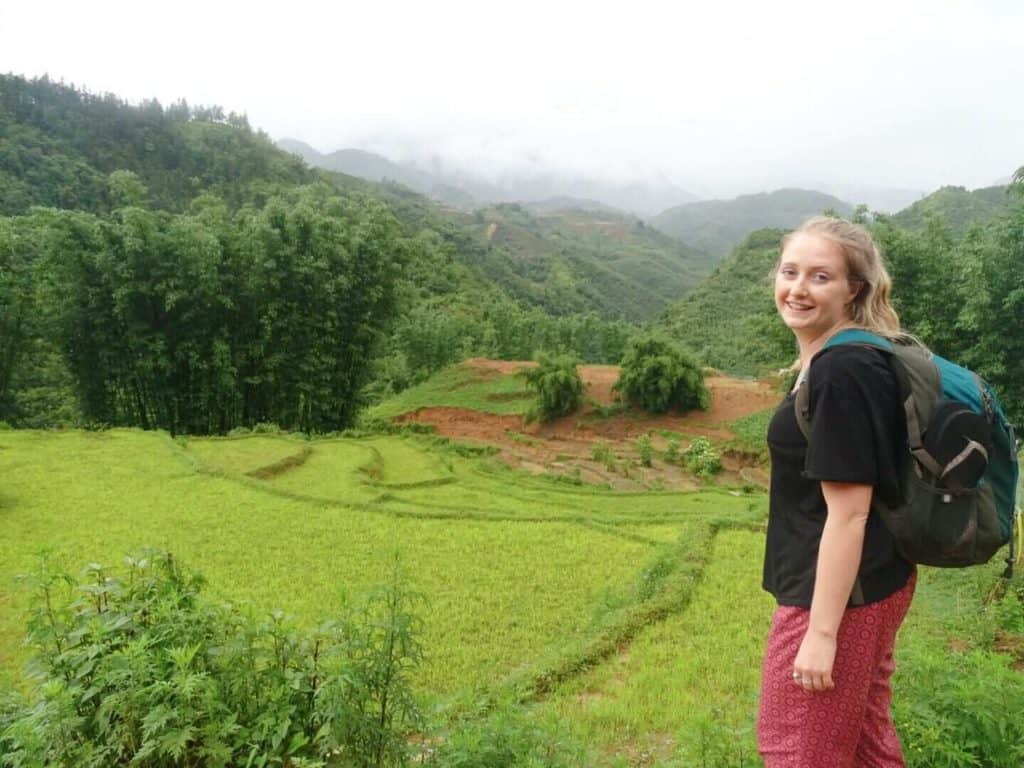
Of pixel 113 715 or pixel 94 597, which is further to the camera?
pixel 94 597

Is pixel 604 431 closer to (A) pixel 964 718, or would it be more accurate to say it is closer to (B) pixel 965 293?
(B) pixel 965 293

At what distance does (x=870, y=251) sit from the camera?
1.87 m

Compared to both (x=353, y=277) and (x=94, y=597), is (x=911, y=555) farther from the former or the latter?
(x=353, y=277)

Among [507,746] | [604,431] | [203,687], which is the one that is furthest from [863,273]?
[604,431]

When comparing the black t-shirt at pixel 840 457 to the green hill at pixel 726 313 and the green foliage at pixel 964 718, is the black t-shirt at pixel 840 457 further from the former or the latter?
the green hill at pixel 726 313

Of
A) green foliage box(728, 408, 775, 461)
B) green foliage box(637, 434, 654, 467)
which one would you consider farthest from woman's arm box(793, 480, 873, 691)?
green foliage box(728, 408, 775, 461)

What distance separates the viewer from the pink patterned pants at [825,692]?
1.77 meters

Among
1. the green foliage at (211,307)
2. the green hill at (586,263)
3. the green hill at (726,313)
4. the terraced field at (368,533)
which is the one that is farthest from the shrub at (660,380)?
the green hill at (586,263)

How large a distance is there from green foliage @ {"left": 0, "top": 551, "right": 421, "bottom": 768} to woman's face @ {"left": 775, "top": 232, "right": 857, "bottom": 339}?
1795 mm

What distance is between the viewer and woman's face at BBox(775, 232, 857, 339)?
186cm

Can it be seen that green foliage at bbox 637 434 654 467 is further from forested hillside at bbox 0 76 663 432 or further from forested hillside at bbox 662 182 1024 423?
forested hillside at bbox 0 76 663 432

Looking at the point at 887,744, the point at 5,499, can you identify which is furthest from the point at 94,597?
the point at 5,499

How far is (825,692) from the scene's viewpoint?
180cm

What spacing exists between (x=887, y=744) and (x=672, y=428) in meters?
21.8
